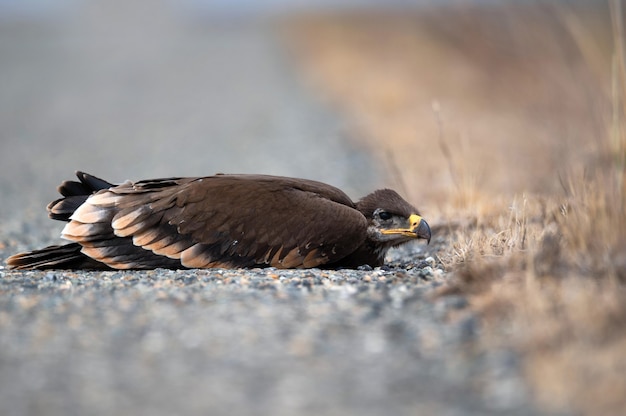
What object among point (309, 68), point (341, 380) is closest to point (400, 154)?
point (341, 380)

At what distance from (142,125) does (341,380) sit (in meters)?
15.1

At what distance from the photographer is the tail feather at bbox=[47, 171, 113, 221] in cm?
659

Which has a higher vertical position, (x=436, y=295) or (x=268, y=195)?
(x=268, y=195)

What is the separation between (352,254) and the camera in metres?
6.62

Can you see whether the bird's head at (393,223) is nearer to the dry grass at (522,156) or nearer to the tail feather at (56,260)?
the dry grass at (522,156)

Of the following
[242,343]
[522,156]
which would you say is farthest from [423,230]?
[522,156]

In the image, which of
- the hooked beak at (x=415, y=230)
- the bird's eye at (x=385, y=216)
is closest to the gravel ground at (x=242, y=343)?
the hooked beak at (x=415, y=230)

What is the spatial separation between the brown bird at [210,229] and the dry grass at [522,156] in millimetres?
912

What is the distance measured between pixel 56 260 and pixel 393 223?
7.77 ft

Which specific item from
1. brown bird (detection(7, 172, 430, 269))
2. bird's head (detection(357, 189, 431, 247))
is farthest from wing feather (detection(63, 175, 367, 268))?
bird's head (detection(357, 189, 431, 247))

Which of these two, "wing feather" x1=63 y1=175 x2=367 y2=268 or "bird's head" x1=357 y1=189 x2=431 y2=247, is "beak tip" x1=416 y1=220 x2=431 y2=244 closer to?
"bird's head" x1=357 y1=189 x2=431 y2=247

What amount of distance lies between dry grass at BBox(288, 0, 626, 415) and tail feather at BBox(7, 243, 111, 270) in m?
2.49

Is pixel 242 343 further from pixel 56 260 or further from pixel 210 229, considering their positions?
pixel 56 260

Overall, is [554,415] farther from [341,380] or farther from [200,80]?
[200,80]
